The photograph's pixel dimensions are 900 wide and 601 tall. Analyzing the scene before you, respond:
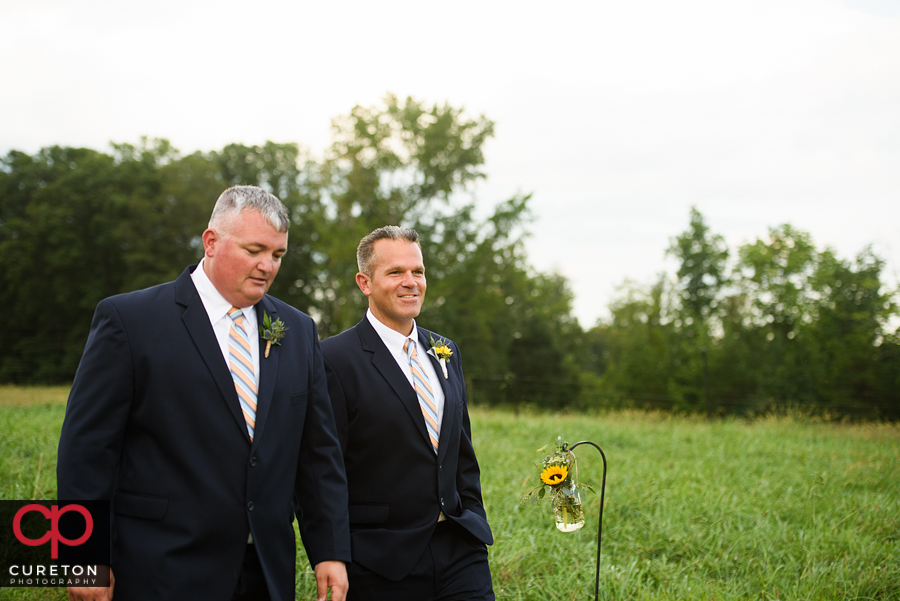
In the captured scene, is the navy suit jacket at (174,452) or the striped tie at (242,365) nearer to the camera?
the navy suit jacket at (174,452)

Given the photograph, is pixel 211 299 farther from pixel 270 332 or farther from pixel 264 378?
pixel 264 378

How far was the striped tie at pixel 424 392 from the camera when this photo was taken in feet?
8.55

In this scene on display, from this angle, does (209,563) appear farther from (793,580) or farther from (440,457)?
(793,580)

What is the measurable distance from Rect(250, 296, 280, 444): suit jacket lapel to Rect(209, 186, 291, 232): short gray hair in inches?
13.8

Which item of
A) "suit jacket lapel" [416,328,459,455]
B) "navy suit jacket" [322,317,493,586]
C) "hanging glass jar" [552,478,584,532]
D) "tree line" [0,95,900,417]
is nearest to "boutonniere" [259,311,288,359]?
"navy suit jacket" [322,317,493,586]

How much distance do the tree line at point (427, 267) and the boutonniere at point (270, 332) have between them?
19.1 metres

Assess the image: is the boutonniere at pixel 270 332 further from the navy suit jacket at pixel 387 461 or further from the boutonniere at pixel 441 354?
the boutonniere at pixel 441 354

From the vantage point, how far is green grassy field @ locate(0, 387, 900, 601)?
3930 mm

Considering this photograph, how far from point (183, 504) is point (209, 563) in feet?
0.70

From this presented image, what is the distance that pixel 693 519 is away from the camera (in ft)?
16.8

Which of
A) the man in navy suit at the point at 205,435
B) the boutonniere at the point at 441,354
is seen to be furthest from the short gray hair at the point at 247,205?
the boutonniere at the point at 441,354

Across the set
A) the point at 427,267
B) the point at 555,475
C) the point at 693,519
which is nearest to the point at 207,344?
the point at 555,475

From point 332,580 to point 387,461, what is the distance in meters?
0.50

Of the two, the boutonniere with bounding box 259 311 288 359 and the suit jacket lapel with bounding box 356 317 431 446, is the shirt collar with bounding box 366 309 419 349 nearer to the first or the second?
the suit jacket lapel with bounding box 356 317 431 446
